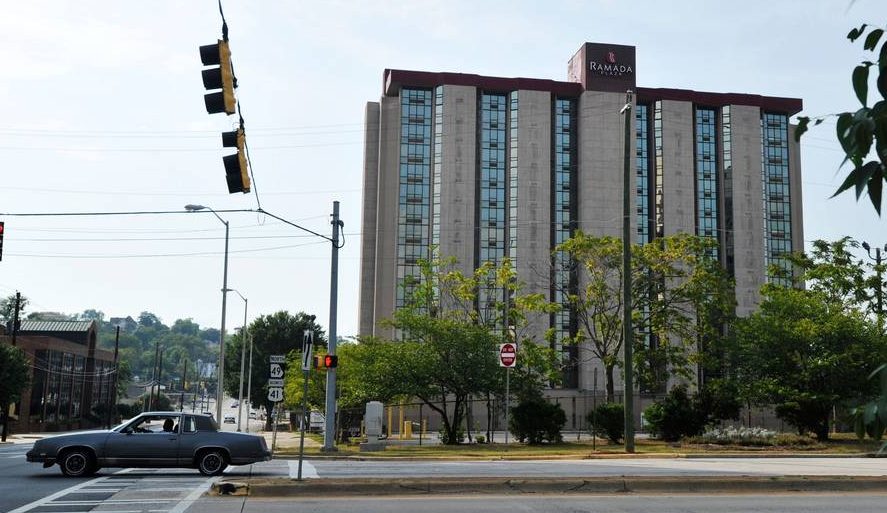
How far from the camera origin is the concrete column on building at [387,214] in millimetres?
93812

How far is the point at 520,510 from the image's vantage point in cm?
1365

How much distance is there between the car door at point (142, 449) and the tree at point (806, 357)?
26.2 metres

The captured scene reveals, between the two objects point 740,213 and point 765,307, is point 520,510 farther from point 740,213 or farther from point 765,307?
point 740,213

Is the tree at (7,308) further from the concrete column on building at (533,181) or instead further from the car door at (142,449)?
the car door at (142,449)

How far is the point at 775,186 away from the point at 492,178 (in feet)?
109

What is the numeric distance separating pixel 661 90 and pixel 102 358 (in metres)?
72.2

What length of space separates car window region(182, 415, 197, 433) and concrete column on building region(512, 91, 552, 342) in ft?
241

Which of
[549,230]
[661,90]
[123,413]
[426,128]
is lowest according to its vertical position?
[123,413]

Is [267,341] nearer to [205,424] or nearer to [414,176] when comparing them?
[414,176]

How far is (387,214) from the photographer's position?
96438 mm

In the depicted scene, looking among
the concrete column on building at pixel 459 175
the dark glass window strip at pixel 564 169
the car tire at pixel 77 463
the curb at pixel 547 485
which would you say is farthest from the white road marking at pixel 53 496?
the dark glass window strip at pixel 564 169

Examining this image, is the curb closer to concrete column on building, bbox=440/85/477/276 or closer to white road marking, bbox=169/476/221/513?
white road marking, bbox=169/476/221/513

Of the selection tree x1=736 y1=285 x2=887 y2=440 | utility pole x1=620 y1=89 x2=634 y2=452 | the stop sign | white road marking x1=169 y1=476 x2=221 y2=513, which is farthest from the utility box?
tree x1=736 y1=285 x2=887 y2=440

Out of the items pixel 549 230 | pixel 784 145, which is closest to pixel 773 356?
pixel 549 230
